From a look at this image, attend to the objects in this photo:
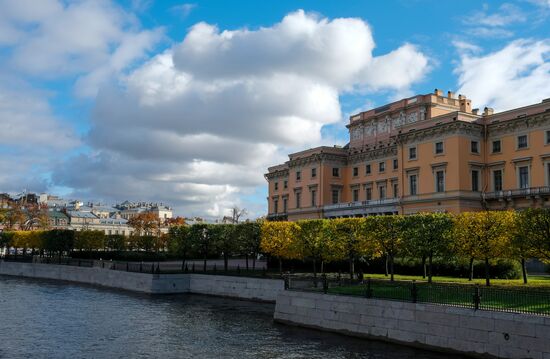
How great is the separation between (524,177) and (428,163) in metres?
10.2

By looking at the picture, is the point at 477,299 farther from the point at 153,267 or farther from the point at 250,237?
the point at 153,267

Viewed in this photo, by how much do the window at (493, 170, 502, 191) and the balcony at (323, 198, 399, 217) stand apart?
11360 mm

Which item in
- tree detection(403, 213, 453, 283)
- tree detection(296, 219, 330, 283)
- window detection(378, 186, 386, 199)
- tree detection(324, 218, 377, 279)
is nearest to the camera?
tree detection(403, 213, 453, 283)

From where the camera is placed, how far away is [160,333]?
28531 mm

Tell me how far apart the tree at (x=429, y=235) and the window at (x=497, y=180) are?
25218mm

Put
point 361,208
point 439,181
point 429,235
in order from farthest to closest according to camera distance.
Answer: point 361,208 → point 439,181 → point 429,235

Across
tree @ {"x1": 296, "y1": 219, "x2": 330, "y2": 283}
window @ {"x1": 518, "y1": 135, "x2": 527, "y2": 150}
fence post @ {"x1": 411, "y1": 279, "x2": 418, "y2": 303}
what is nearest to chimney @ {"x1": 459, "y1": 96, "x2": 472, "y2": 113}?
window @ {"x1": 518, "y1": 135, "x2": 527, "y2": 150}

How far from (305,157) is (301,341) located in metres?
57.7

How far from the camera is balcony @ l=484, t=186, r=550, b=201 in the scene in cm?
5269

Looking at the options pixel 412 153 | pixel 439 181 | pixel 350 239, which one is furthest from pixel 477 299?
pixel 412 153

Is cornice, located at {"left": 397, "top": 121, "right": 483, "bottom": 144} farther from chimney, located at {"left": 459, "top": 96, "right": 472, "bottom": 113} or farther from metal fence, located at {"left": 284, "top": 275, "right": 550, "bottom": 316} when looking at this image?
metal fence, located at {"left": 284, "top": 275, "right": 550, "bottom": 316}

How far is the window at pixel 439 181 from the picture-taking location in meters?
60.5

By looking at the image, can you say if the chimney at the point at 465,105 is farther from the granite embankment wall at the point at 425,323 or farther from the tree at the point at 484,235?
the granite embankment wall at the point at 425,323

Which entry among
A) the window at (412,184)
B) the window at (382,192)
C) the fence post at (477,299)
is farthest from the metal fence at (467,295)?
the window at (382,192)
